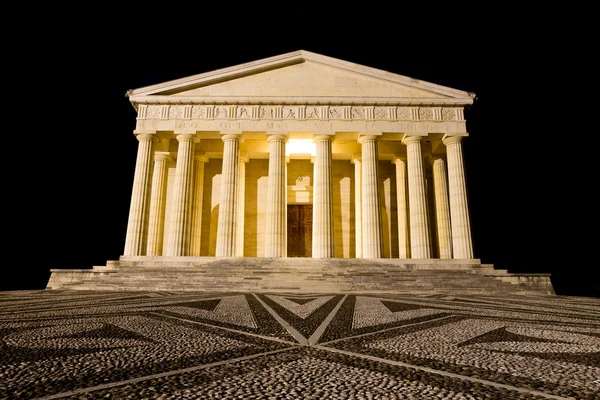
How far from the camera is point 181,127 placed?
69.0ft

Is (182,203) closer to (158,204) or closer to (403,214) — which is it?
(158,204)

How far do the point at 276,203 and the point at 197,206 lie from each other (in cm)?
740

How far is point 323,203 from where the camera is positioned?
1994cm

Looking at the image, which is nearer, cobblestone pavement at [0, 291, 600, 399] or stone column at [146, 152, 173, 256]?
cobblestone pavement at [0, 291, 600, 399]

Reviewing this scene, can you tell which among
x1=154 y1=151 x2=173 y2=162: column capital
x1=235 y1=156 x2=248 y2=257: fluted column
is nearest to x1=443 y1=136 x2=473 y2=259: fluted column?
x1=235 y1=156 x2=248 y2=257: fluted column

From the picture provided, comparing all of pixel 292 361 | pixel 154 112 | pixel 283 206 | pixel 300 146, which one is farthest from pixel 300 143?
pixel 292 361

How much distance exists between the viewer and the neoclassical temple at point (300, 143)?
19734 mm

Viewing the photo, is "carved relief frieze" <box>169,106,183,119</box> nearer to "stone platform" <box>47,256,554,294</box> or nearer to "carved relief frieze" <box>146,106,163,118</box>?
"carved relief frieze" <box>146,106,163,118</box>

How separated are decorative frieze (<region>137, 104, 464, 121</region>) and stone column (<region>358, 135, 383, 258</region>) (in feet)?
6.00

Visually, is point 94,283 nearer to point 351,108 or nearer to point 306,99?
point 306,99

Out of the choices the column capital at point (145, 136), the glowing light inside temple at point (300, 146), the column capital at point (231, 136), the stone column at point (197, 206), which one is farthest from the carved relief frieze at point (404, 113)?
the column capital at point (145, 136)

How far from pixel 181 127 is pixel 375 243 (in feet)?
48.6

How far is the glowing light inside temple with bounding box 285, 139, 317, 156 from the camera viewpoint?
23.0 metres

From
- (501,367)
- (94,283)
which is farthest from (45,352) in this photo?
(94,283)
